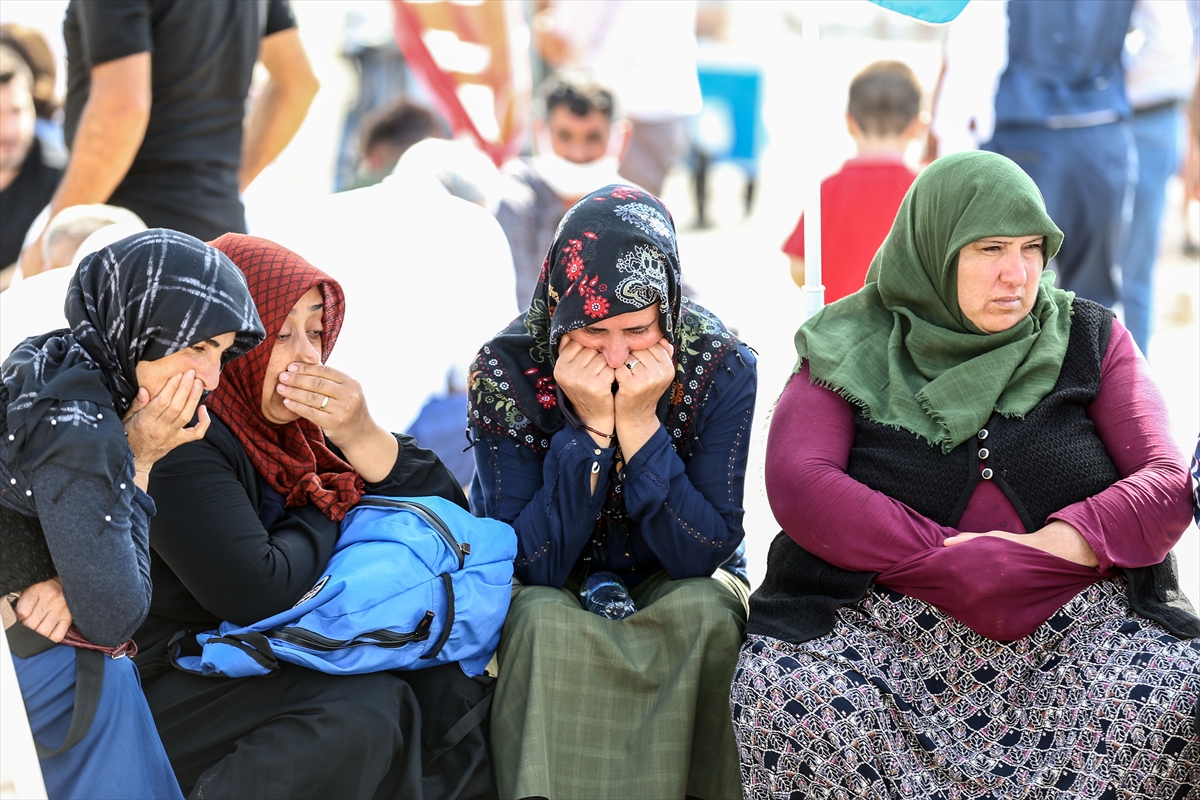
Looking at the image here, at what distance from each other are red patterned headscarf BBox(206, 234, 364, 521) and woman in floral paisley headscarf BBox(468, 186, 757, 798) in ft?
1.20

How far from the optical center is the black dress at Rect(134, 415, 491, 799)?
6.72ft

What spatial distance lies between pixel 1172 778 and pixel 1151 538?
0.43 metres

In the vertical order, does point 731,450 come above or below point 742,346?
below

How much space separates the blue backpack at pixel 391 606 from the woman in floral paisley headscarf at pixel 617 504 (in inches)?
4.0

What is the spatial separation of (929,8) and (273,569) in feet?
7.02

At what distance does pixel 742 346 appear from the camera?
2.60m

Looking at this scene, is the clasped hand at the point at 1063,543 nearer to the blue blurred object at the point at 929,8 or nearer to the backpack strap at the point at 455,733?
the backpack strap at the point at 455,733

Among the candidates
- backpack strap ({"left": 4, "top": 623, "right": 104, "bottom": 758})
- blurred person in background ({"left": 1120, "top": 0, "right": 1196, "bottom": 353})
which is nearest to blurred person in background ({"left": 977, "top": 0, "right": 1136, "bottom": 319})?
blurred person in background ({"left": 1120, "top": 0, "right": 1196, "bottom": 353})

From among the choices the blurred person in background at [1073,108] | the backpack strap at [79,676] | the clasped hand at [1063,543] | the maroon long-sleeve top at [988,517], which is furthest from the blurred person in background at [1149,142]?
the backpack strap at [79,676]

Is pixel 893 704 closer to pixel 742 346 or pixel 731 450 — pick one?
pixel 731 450

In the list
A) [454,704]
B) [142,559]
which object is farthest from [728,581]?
[142,559]

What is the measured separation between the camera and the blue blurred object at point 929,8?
3.06 metres

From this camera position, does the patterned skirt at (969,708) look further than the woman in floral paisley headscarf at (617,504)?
No

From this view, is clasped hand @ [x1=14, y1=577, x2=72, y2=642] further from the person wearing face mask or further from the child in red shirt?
the person wearing face mask
